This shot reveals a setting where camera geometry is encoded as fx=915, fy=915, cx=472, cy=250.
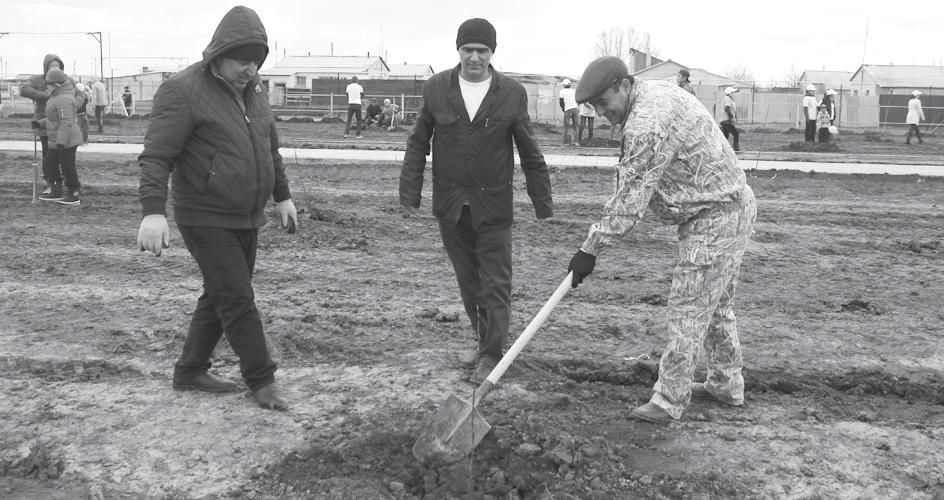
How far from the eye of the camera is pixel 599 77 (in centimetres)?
390

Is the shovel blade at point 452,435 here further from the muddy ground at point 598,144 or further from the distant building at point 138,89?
the distant building at point 138,89

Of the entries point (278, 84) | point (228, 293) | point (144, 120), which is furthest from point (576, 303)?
point (278, 84)

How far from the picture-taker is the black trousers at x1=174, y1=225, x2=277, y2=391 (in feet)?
13.7

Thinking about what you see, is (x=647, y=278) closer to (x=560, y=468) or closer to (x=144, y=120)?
(x=560, y=468)

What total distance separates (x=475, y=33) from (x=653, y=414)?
2.08 meters

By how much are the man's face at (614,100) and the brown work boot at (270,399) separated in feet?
6.73

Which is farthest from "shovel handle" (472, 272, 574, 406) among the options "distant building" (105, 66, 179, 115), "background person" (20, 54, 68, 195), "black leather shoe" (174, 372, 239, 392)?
"distant building" (105, 66, 179, 115)

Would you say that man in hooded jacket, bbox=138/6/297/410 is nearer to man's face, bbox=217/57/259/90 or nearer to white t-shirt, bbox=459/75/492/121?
man's face, bbox=217/57/259/90

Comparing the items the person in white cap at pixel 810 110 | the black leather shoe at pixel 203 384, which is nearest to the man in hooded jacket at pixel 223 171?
the black leather shoe at pixel 203 384

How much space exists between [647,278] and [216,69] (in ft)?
14.2

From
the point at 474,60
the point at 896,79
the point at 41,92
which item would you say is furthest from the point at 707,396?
the point at 896,79

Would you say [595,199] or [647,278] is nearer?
[647,278]

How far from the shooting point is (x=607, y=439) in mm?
4145

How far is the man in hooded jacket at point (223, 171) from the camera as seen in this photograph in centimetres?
400
